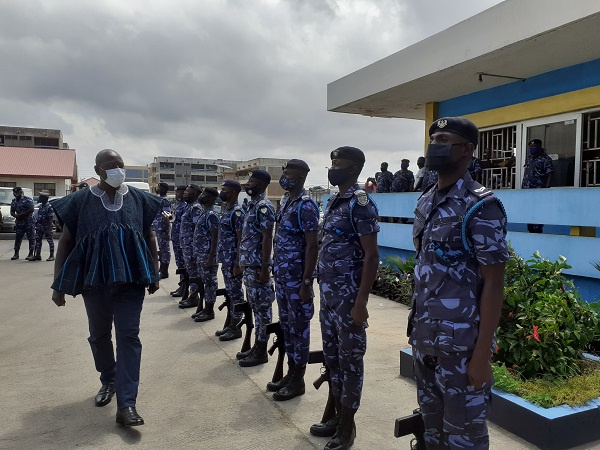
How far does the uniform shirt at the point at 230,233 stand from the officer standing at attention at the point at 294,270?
1.45 m

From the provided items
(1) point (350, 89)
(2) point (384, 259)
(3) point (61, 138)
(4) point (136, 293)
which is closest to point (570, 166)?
(2) point (384, 259)

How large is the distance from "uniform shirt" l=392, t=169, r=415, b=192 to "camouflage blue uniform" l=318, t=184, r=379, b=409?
6.67 meters

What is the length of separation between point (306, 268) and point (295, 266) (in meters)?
0.20

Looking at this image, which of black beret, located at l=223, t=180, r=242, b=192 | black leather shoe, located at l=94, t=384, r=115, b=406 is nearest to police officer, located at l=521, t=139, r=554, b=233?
black beret, located at l=223, t=180, r=242, b=192

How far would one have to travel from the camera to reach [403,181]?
9328 millimetres

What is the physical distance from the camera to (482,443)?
1.90 metres

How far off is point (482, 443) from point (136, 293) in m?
2.26

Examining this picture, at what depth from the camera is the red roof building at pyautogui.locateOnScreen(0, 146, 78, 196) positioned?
93.2ft

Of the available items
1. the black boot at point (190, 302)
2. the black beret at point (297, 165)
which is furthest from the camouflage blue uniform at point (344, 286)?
the black boot at point (190, 302)

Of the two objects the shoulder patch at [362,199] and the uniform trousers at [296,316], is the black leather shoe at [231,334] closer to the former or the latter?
the uniform trousers at [296,316]

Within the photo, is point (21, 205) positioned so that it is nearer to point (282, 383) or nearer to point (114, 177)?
point (114, 177)

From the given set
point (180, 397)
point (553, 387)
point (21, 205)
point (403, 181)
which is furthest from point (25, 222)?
point (553, 387)

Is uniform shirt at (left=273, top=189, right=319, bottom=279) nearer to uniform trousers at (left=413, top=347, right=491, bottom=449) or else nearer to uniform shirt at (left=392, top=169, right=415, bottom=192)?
uniform trousers at (left=413, top=347, right=491, bottom=449)

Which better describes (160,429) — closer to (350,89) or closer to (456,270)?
(456,270)
